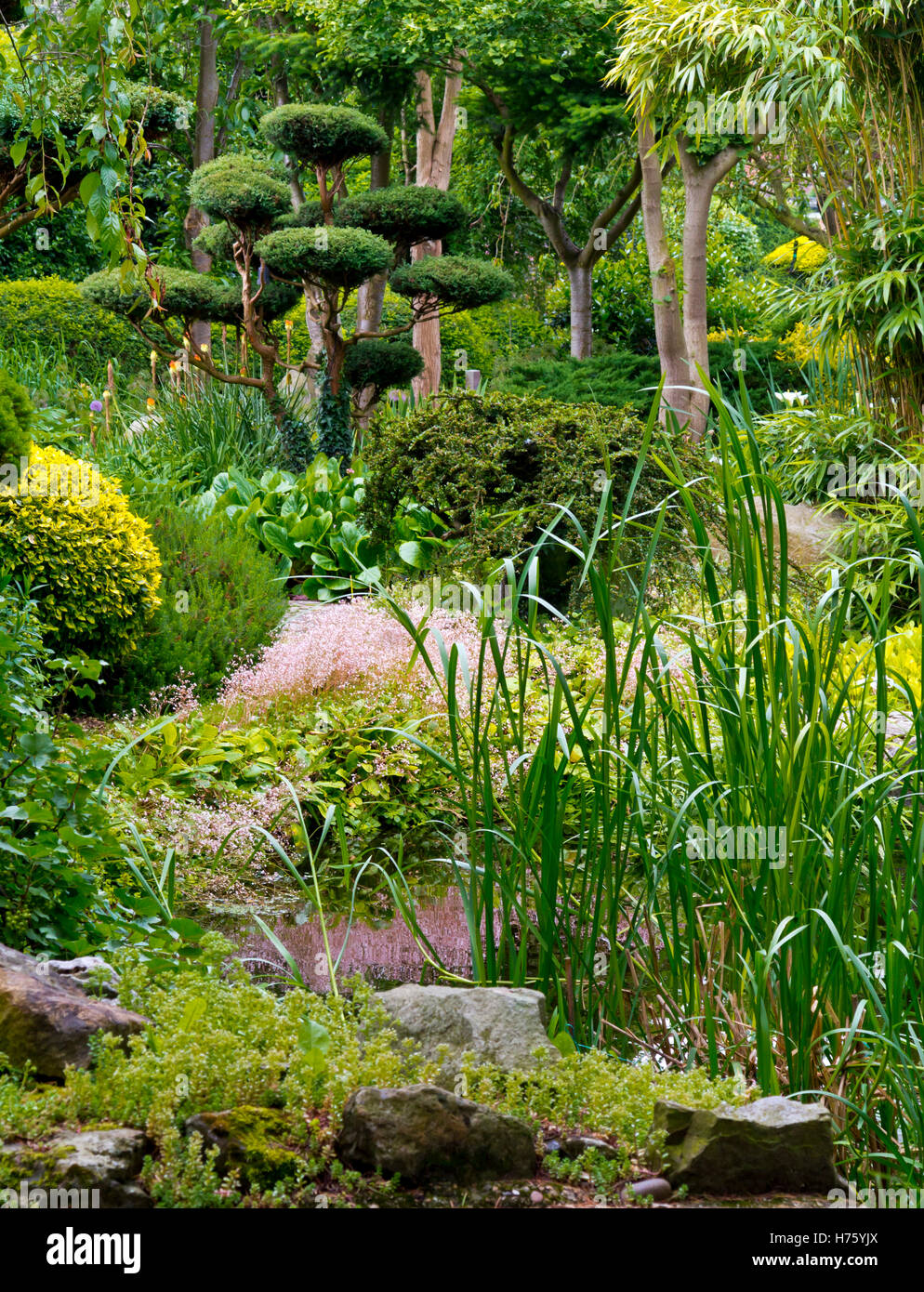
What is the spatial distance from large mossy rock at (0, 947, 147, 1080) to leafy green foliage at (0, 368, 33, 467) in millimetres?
2442

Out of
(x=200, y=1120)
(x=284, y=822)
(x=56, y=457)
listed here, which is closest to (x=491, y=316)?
(x=56, y=457)

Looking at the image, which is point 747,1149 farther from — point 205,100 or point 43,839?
point 205,100

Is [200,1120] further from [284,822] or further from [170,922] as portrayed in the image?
[284,822]

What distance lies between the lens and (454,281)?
858 cm

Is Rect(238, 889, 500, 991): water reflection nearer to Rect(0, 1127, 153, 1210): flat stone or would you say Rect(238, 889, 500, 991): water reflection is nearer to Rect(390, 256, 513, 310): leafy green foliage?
Rect(0, 1127, 153, 1210): flat stone

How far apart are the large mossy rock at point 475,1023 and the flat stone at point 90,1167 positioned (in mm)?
456

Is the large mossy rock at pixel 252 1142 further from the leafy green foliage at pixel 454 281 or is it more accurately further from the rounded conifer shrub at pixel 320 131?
the rounded conifer shrub at pixel 320 131

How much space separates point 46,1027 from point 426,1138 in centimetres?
55

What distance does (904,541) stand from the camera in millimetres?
6289

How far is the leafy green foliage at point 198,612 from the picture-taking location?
196 inches

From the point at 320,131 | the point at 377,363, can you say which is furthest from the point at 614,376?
the point at 320,131

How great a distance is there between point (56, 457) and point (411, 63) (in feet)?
22.6

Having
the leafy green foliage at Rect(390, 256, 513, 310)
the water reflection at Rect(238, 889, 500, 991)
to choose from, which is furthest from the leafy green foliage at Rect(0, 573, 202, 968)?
the leafy green foliage at Rect(390, 256, 513, 310)

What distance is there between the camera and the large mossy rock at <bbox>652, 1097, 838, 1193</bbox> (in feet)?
4.50
